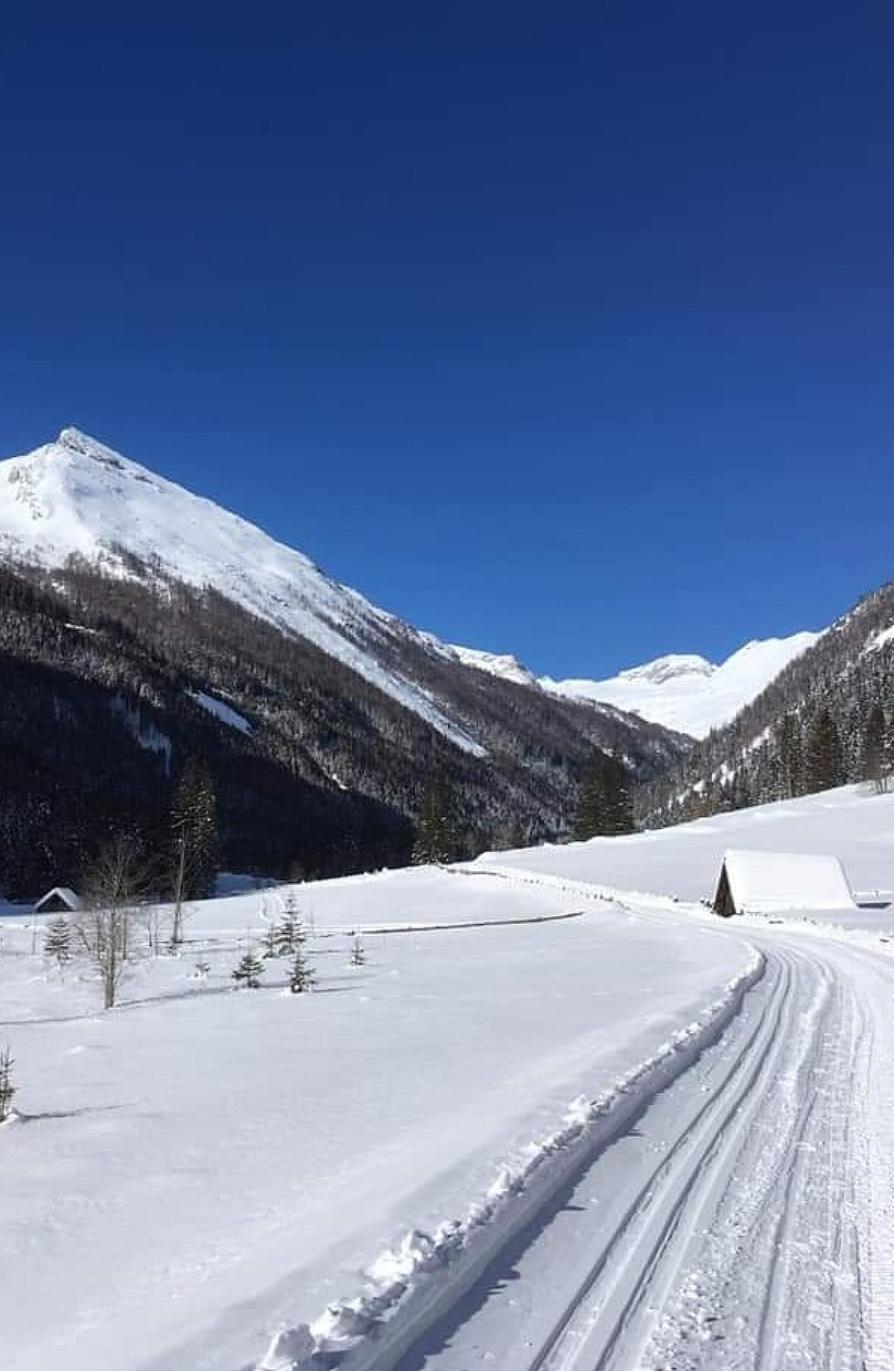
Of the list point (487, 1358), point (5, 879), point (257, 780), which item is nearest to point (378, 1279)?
point (487, 1358)

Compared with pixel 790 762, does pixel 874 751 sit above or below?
below

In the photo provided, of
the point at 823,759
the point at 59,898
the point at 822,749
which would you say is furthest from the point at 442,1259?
the point at 823,759

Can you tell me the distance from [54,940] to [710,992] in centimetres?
2910

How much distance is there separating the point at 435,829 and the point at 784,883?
48.1 meters

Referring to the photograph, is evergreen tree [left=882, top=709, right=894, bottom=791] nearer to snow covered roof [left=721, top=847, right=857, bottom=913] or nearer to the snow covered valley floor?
snow covered roof [left=721, top=847, right=857, bottom=913]

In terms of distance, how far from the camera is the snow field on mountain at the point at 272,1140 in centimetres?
418

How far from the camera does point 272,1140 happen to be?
7.22 m

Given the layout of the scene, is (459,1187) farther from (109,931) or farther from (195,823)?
(195,823)

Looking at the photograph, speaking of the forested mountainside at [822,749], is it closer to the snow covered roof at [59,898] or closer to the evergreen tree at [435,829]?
the evergreen tree at [435,829]

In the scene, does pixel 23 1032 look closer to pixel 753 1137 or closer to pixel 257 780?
pixel 753 1137

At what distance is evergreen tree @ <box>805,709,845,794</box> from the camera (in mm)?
107688

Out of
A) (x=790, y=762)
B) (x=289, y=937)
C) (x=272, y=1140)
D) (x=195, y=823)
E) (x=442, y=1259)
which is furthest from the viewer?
(x=790, y=762)

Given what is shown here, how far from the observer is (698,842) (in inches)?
3265

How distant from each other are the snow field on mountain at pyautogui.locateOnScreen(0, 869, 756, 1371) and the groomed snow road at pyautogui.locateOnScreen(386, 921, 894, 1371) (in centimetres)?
48
